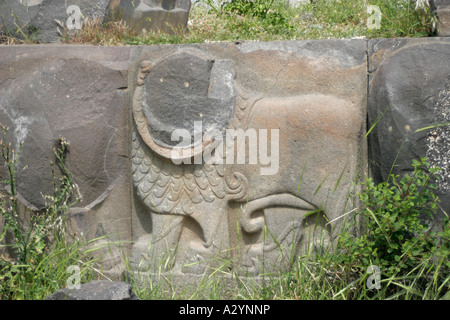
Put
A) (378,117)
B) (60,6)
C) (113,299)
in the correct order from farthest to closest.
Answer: (60,6), (378,117), (113,299)

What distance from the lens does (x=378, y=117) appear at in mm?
3232

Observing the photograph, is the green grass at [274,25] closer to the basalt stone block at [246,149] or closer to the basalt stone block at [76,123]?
the basalt stone block at [76,123]

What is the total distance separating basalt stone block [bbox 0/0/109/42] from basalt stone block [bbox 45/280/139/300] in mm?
1987

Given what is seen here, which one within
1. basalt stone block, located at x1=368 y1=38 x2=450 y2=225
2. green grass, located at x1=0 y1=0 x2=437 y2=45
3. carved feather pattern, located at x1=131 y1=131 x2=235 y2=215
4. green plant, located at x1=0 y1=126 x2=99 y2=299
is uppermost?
green grass, located at x1=0 y1=0 x2=437 y2=45

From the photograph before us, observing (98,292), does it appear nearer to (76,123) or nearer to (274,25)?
(76,123)

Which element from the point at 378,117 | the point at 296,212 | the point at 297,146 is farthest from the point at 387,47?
the point at 296,212

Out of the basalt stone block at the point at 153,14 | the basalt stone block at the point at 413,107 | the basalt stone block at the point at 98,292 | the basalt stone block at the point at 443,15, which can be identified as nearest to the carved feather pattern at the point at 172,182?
the basalt stone block at the point at 98,292

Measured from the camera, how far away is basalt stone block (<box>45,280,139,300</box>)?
2.65 m

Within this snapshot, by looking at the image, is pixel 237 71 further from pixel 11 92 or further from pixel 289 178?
pixel 11 92

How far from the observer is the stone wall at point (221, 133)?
128 inches

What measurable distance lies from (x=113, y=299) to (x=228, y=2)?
10.8 feet

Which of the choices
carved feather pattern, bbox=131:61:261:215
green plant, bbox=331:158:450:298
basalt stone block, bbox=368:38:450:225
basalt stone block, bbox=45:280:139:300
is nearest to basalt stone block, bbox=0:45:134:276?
carved feather pattern, bbox=131:61:261:215

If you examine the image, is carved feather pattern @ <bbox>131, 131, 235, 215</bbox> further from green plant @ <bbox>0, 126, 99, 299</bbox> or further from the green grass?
the green grass

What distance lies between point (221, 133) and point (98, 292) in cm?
123
